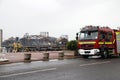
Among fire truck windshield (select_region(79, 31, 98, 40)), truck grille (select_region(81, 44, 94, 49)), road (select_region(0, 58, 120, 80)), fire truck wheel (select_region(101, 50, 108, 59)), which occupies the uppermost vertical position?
fire truck windshield (select_region(79, 31, 98, 40))

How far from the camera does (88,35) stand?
28.7 metres

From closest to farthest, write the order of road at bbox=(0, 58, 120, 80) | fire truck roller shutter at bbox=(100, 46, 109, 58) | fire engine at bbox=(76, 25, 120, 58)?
road at bbox=(0, 58, 120, 80) < fire engine at bbox=(76, 25, 120, 58) < fire truck roller shutter at bbox=(100, 46, 109, 58)

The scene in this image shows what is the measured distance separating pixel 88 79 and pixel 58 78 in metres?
1.28

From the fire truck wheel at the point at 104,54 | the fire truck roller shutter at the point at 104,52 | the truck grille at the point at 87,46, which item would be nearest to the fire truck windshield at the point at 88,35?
the truck grille at the point at 87,46

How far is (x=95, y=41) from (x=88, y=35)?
1056 millimetres

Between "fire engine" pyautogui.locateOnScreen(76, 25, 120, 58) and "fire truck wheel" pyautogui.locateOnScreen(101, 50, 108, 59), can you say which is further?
"fire truck wheel" pyautogui.locateOnScreen(101, 50, 108, 59)

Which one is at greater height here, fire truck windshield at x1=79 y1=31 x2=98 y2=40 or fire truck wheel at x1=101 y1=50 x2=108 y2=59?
fire truck windshield at x1=79 y1=31 x2=98 y2=40

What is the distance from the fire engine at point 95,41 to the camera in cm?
2825

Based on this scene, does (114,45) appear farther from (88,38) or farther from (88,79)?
(88,79)

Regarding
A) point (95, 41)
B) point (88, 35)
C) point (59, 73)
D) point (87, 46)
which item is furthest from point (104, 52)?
point (59, 73)

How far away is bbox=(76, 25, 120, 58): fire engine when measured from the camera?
92.7ft

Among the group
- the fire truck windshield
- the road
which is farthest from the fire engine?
the road

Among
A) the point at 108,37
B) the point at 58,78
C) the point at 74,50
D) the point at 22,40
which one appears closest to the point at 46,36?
the point at 22,40

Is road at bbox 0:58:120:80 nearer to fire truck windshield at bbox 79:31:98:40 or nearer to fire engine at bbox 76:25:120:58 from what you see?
fire engine at bbox 76:25:120:58
